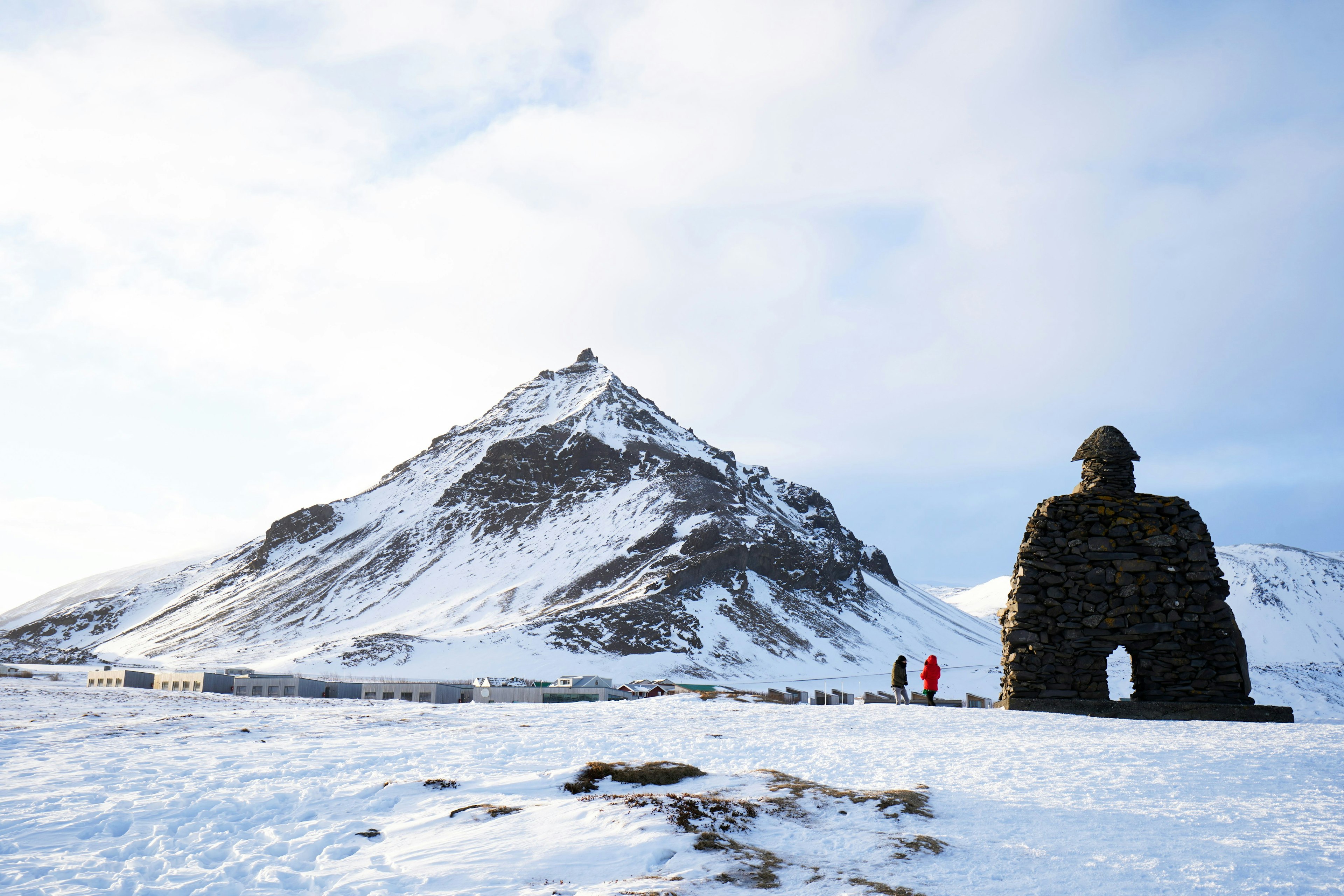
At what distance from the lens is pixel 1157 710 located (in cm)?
1945

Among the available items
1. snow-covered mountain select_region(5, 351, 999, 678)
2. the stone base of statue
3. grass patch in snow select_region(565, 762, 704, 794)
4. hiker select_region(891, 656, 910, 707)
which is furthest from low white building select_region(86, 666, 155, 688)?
grass patch in snow select_region(565, 762, 704, 794)

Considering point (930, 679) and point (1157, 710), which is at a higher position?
point (930, 679)

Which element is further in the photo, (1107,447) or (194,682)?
(194,682)

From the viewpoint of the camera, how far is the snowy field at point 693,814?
24.8 ft

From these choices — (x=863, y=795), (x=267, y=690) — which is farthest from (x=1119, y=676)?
(x=863, y=795)

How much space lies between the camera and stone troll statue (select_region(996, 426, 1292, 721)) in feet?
64.9

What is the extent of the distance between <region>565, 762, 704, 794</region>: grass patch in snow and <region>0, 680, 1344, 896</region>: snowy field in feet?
0.53

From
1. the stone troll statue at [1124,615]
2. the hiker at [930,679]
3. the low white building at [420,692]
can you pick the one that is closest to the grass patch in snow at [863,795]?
the stone troll statue at [1124,615]

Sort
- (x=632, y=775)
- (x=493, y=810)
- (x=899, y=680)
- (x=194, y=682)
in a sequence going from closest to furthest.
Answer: (x=493, y=810) < (x=632, y=775) < (x=899, y=680) < (x=194, y=682)

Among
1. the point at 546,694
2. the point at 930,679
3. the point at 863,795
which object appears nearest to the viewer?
the point at 863,795

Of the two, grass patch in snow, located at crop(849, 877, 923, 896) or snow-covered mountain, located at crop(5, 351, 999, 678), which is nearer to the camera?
grass patch in snow, located at crop(849, 877, 923, 896)

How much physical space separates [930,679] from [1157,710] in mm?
5437

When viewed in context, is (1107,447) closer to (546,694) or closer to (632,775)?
(632,775)

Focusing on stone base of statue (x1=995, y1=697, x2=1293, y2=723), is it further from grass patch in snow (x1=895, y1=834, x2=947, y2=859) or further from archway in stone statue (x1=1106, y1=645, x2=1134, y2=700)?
archway in stone statue (x1=1106, y1=645, x2=1134, y2=700)
